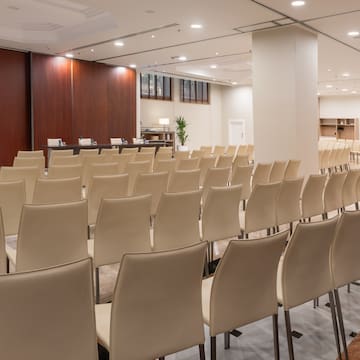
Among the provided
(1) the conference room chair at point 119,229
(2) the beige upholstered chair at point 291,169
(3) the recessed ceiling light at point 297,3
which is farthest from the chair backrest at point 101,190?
(3) the recessed ceiling light at point 297,3

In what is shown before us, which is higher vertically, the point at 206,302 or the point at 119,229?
the point at 119,229

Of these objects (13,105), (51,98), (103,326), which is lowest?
(103,326)

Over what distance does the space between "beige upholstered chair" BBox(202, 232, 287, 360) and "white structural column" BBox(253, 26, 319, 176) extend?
7524 mm

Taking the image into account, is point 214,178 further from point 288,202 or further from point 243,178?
point 288,202

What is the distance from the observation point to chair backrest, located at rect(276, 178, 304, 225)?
446cm

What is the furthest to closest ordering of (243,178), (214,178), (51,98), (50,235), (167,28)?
(51,98) → (167,28) → (243,178) → (214,178) → (50,235)

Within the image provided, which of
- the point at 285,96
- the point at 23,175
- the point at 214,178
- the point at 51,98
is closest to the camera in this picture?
the point at 23,175

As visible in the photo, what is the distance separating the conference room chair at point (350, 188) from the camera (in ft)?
17.7

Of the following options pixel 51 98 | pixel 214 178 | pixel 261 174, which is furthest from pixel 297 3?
pixel 51 98

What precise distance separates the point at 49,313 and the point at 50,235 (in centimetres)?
142

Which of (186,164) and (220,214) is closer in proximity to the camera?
(220,214)

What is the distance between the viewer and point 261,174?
629cm

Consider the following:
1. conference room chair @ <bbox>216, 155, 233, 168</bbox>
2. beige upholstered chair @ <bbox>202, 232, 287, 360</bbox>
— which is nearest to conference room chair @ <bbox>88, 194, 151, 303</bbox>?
beige upholstered chair @ <bbox>202, 232, 287, 360</bbox>

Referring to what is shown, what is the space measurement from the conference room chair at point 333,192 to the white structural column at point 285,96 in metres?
4.24
